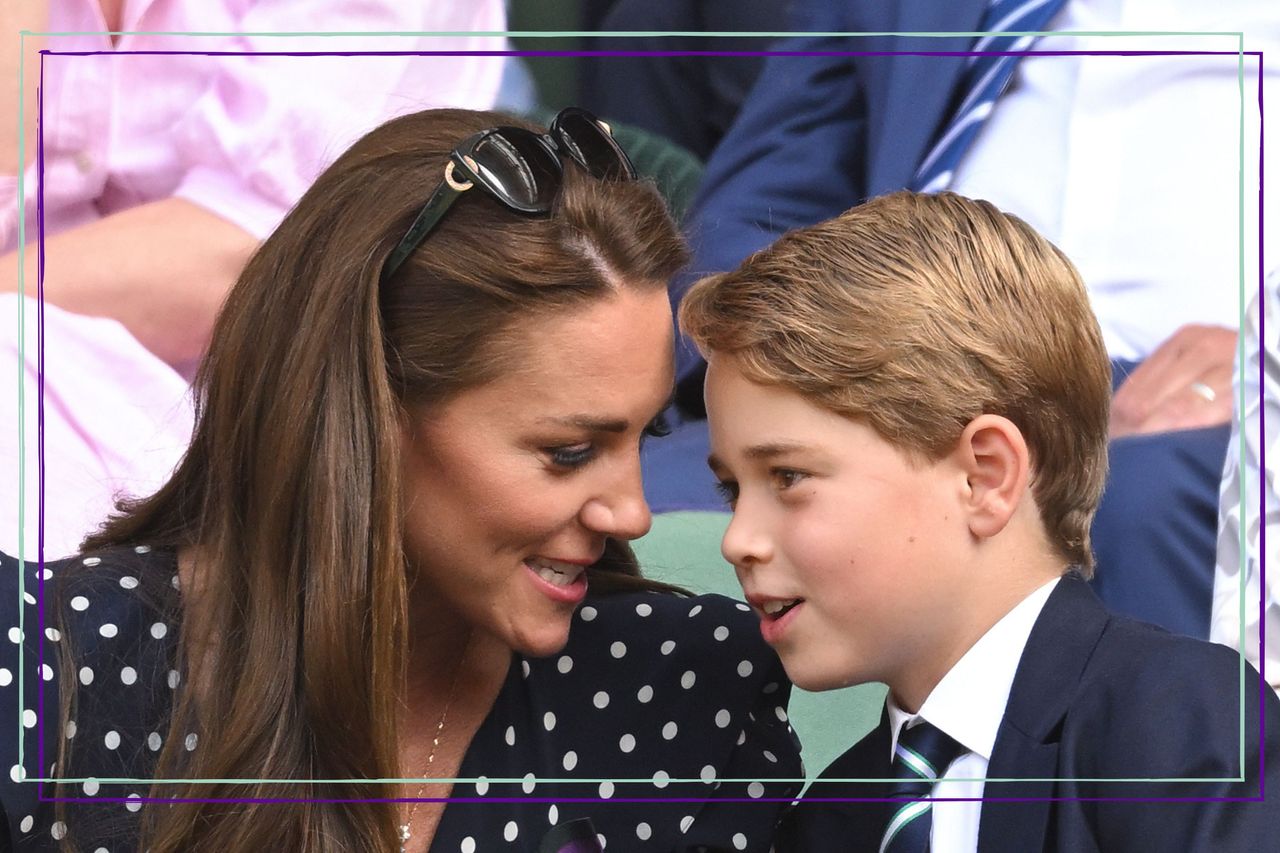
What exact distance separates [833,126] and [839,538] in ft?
1.24

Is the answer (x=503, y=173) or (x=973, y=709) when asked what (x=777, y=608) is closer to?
(x=973, y=709)

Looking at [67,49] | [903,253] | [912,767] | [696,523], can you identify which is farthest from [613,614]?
[67,49]

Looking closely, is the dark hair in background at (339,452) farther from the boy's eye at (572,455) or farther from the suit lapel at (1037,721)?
the suit lapel at (1037,721)

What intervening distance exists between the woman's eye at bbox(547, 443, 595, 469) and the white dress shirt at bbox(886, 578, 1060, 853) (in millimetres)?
285

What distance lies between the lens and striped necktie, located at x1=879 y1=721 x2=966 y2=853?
100 centimetres

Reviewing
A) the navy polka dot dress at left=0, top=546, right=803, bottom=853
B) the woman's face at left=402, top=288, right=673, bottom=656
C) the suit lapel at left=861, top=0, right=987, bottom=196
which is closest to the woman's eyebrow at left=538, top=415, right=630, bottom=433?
the woman's face at left=402, top=288, right=673, bottom=656

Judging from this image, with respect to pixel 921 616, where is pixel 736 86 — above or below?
above

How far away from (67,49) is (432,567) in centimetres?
58

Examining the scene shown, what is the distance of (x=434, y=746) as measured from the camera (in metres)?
1.14

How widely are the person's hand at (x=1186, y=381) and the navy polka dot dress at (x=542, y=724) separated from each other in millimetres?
351

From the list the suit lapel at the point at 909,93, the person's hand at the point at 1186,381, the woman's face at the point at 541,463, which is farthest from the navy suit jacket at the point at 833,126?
the person's hand at the point at 1186,381

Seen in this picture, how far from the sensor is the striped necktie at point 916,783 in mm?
997

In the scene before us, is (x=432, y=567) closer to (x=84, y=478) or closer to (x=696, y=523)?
(x=696, y=523)

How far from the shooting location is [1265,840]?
2.91 feet
